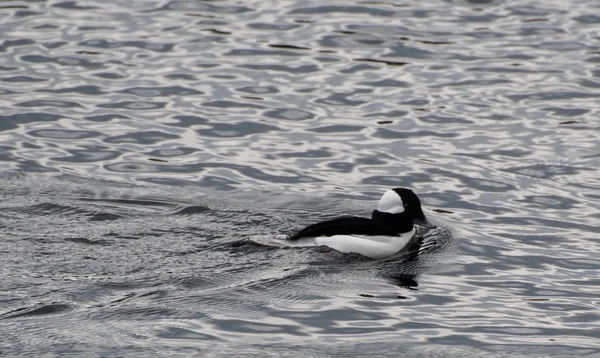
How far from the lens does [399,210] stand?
12383mm

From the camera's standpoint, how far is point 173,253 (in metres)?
11.4

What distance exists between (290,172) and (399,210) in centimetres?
205

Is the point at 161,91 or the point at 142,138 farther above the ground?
the point at 161,91

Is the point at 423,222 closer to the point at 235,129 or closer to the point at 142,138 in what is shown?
the point at 235,129

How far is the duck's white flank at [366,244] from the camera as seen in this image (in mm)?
11812

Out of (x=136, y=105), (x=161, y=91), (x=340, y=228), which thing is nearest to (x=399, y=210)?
(x=340, y=228)

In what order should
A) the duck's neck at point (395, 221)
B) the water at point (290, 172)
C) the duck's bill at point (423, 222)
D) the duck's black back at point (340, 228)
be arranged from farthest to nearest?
the duck's bill at point (423, 222) < the duck's neck at point (395, 221) < the duck's black back at point (340, 228) < the water at point (290, 172)

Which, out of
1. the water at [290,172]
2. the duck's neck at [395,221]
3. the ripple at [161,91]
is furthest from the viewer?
the ripple at [161,91]

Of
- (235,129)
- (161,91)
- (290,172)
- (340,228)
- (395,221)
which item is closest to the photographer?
(340,228)

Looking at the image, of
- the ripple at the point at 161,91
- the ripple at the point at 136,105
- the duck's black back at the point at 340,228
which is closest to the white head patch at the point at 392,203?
the duck's black back at the point at 340,228

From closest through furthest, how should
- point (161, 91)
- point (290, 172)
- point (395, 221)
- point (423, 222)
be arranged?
point (395, 221)
point (423, 222)
point (290, 172)
point (161, 91)

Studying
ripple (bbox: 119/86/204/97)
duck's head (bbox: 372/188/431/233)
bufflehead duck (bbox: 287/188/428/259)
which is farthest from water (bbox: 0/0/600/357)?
duck's head (bbox: 372/188/431/233)

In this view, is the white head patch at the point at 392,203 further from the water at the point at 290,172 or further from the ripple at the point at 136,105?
the ripple at the point at 136,105

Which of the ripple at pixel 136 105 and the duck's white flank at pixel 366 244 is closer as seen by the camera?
the duck's white flank at pixel 366 244
